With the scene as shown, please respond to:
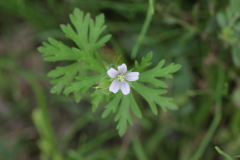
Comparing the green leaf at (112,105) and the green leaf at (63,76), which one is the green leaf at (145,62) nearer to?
the green leaf at (112,105)

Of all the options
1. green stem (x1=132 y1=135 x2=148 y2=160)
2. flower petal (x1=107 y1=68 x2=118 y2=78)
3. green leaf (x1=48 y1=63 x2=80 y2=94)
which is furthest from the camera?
green stem (x1=132 y1=135 x2=148 y2=160)

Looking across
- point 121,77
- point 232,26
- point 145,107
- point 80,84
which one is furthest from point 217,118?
point 80,84

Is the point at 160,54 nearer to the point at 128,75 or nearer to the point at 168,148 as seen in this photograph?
the point at 168,148

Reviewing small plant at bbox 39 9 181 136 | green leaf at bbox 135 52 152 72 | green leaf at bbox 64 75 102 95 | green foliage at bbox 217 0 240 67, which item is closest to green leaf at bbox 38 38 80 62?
small plant at bbox 39 9 181 136

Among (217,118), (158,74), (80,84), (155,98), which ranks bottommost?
(217,118)

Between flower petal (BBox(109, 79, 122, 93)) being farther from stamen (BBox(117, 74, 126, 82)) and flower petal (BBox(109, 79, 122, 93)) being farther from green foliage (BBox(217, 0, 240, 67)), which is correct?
green foliage (BBox(217, 0, 240, 67))

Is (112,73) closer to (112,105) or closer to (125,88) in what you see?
(125,88)

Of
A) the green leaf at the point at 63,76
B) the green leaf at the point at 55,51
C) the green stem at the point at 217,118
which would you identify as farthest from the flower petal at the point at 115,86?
the green stem at the point at 217,118
